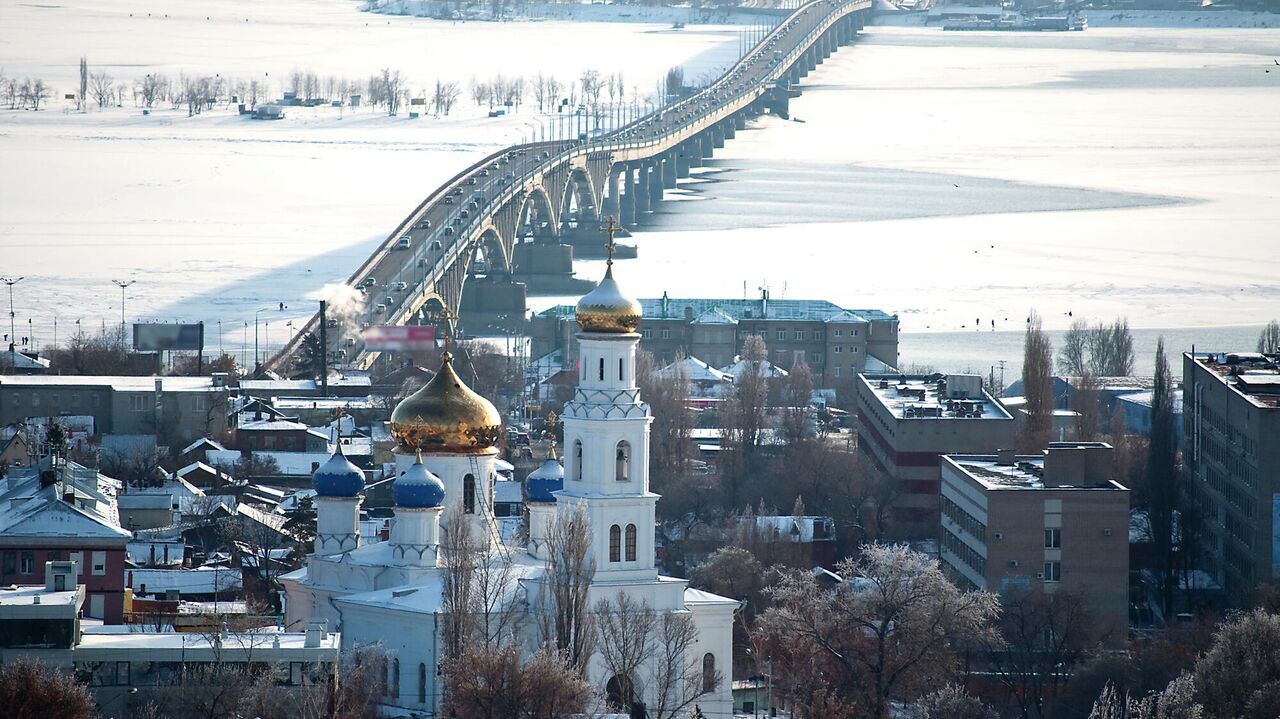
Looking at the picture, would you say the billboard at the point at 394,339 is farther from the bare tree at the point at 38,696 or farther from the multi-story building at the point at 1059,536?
the bare tree at the point at 38,696

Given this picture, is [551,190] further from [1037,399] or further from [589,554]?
[589,554]

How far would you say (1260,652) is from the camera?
23859 millimetres

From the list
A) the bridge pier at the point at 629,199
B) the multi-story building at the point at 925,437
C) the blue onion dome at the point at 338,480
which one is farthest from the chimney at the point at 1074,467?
the bridge pier at the point at 629,199

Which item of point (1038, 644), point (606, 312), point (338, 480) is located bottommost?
point (1038, 644)

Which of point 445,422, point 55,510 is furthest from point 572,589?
point 55,510

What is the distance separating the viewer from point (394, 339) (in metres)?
52.0

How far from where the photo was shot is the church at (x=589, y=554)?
81.9ft

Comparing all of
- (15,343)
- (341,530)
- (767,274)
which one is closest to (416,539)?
(341,530)

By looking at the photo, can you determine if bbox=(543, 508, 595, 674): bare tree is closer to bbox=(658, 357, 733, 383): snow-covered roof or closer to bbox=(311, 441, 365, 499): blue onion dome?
bbox=(311, 441, 365, 499): blue onion dome

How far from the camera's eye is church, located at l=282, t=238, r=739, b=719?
25.0 metres

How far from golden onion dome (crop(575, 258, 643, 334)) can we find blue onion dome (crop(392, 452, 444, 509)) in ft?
6.63

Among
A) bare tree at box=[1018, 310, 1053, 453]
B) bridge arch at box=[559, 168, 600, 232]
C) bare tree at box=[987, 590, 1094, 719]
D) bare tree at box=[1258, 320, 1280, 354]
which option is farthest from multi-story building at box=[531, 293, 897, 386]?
bridge arch at box=[559, 168, 600, 232]

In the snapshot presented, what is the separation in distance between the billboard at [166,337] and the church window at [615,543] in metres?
26.1

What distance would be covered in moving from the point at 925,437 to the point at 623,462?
13.3m
